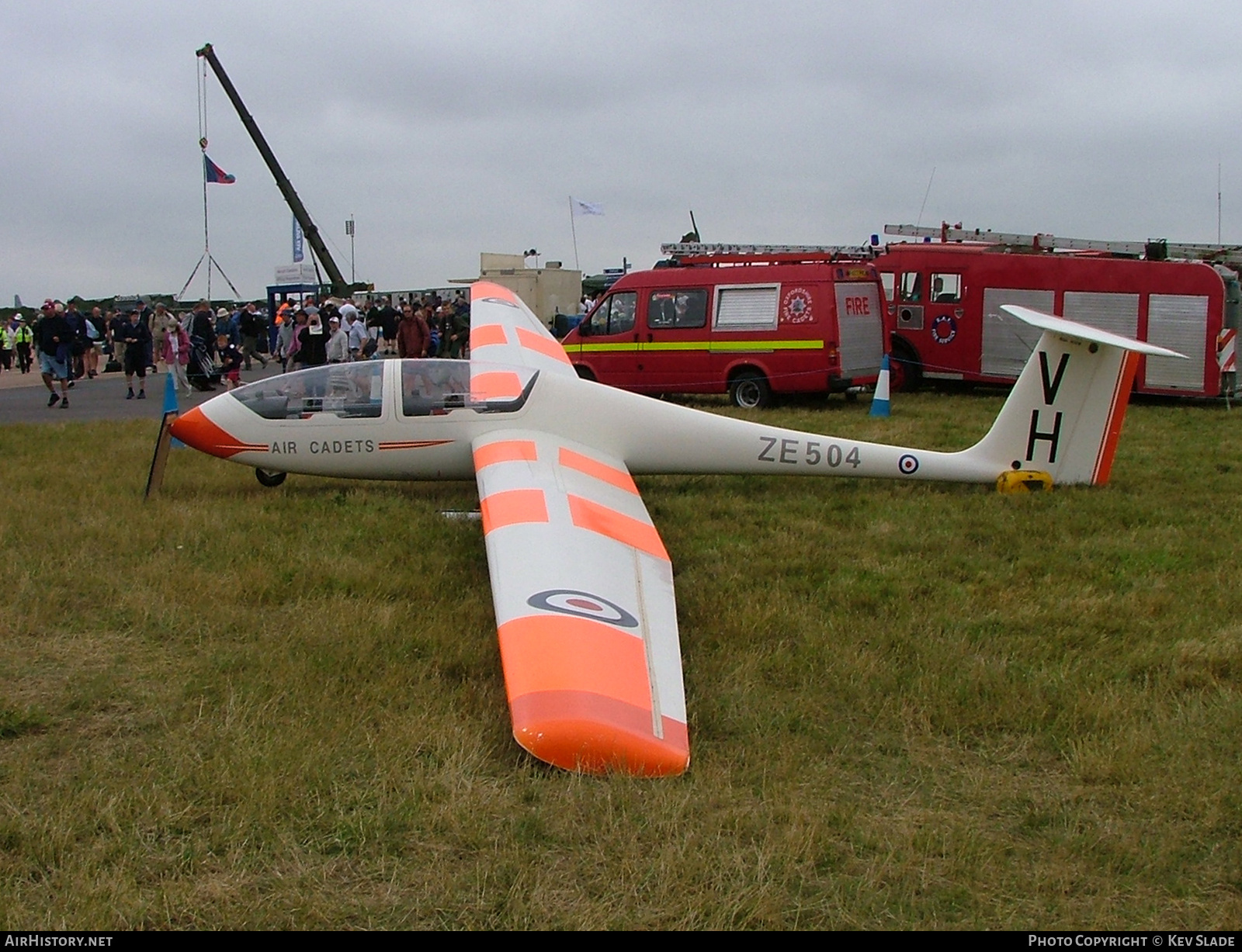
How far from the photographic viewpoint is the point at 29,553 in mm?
7125

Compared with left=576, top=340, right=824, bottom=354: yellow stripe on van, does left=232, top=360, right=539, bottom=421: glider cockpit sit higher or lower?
lower

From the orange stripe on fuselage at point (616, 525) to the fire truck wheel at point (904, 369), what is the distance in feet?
39.7

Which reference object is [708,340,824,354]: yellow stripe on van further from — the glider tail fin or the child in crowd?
the child in crowd

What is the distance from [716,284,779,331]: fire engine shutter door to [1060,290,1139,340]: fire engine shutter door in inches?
183

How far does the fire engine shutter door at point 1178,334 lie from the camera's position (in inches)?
591

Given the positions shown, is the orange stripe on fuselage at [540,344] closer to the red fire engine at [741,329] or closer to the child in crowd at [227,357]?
the red fire engine at [741,329]

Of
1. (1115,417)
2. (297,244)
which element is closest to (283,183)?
(297,244)

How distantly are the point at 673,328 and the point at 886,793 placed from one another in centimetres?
1216

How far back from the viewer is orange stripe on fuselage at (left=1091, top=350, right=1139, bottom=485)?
832cm

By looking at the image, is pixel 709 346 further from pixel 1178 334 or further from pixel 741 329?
pixel 1178 334

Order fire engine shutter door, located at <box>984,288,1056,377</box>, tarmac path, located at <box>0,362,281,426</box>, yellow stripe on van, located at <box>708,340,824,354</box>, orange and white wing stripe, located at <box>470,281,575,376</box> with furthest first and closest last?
fire engine shutter door, located at <box>984,288,1056,377</box>
tarmac path, located at <box>0,362,281,426</box>
yellow stripe on van, located at <box>708,340,824,354</box>
orange and white wing stripe, located at <box>470,281,575,376</box>

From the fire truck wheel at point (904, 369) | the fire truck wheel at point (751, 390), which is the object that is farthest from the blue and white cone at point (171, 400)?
the fire truck wheel at point (904, 369)

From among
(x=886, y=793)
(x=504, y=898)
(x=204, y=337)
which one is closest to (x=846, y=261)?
(x=204, y=337)

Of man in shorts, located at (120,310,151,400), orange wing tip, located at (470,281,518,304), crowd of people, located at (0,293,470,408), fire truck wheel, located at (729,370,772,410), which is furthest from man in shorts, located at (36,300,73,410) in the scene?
fire truck wheel, located at (729,370,772,410)
